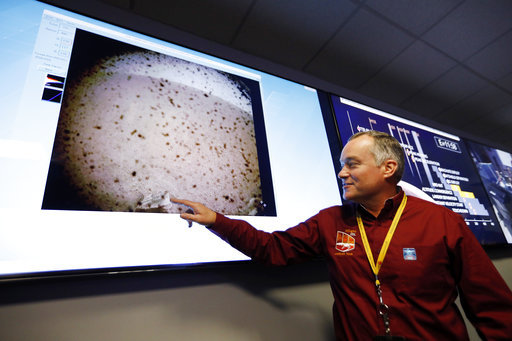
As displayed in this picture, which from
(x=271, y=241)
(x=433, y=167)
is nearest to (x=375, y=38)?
(x=433, y=167)

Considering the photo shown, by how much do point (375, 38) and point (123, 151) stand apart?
1.96 meters

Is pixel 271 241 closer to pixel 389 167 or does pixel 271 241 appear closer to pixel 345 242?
pixel 345 242

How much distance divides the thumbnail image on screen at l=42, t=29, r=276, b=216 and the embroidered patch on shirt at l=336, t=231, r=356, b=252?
13.8 inches

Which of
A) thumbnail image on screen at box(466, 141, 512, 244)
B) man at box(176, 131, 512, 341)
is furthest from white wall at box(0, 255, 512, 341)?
thumbnail image on screen at box(466, 141, 512, 244)

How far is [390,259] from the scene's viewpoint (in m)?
0.84

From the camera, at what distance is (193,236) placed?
3.27 ft

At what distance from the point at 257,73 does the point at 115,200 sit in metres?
1.11

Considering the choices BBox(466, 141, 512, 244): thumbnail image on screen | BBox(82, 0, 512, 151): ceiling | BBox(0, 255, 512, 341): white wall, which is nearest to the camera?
BBox(0, 255, 512, 341): white wall

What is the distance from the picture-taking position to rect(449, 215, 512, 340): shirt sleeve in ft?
2.51

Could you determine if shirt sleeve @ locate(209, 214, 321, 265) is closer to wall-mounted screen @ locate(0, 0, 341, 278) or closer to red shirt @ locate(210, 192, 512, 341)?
red shirt @ locate(210, 192, 512, 341)

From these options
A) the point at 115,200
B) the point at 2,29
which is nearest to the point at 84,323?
the point at 115,200

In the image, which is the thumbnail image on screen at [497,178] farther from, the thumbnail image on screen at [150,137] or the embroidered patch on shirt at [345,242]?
the thumbnail image on screen at [150,137]

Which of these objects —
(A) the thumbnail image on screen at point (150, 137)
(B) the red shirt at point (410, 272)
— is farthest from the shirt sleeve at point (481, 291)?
(A) the thumbnail image on screen at point (150, 137)

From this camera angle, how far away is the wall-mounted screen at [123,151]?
808 millimetres
